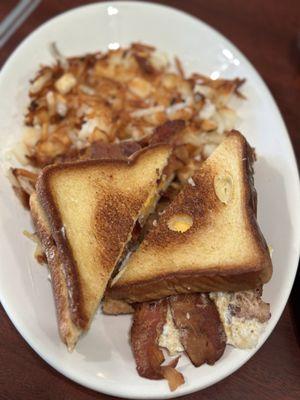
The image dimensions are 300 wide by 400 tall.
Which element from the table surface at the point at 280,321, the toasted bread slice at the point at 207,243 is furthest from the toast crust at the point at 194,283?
the table surface at the point at 280,321

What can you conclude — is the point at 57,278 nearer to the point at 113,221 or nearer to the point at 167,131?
the point at 113,221

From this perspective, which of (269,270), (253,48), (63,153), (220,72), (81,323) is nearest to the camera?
(81,323)

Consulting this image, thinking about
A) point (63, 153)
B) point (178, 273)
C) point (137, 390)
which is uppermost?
point (63, 153)

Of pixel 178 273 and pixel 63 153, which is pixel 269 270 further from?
pixel 63 153

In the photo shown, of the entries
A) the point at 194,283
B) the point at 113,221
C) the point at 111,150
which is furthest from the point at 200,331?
the point at 111,150

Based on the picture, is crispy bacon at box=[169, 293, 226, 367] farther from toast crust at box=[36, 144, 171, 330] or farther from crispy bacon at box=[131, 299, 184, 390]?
toast crust at box=[36, 144, 171, 330]

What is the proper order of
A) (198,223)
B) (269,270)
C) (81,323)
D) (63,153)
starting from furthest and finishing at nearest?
(63,153)
(198,223)
(269,270)
(81,323)

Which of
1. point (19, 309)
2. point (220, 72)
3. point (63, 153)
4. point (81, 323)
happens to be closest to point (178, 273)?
point (81, 323)
